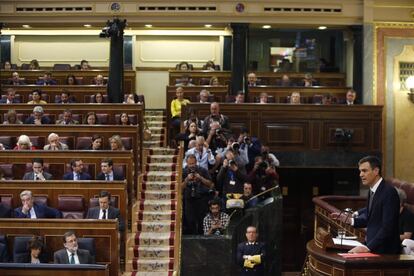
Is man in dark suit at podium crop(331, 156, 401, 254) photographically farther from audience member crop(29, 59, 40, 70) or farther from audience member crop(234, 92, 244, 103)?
audience member crop(29, 59, 40, 70)

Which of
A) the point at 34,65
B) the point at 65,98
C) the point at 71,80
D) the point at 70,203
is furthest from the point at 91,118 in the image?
the point at 34,65

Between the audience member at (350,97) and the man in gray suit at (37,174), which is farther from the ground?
the audience member at (350,97)

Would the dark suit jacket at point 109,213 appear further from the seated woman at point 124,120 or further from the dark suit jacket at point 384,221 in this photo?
the dark suit jacket at point 384,221

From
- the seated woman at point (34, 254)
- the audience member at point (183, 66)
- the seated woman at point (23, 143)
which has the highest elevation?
the audience member at point (183, 66)

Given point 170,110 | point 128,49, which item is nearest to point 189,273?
point 170,110

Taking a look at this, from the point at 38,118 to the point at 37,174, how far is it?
90.5 inches

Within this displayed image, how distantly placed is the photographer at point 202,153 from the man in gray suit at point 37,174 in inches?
74.3

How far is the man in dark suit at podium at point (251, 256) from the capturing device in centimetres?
772

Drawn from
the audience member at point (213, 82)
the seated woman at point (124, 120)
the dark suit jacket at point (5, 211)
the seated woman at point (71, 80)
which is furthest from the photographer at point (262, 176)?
the seated woman at point (71, 80)

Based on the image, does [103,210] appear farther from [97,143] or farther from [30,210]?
[97,143]

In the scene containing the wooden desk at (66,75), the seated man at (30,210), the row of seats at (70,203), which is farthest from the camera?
the wooden desk at (66,75)

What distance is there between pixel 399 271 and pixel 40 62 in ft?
44.5

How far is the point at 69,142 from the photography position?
398 inches

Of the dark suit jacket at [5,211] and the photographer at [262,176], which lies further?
the photographer at [262,176]
